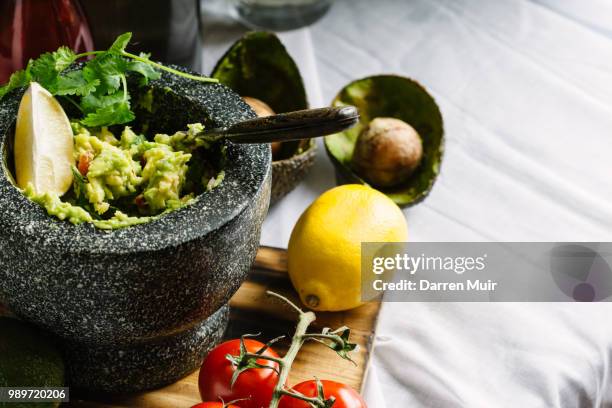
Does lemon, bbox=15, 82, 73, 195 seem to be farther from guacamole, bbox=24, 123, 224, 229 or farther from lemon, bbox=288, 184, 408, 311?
lemon, bbox=288, 184, 408, 311

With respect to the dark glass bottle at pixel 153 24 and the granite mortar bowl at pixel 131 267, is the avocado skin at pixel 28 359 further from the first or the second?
the dark glass bottle at pixel 153 24

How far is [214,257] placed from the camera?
0.87m

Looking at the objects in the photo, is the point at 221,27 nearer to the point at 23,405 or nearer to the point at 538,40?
the point at 538,40

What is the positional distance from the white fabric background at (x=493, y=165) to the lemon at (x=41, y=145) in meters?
0.39

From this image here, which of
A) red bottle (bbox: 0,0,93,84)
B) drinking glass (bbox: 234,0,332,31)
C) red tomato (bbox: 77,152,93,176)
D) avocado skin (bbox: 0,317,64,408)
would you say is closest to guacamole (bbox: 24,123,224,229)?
red tomato (bbox: 77,152,93,176)

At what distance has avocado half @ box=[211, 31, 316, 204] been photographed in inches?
51.1

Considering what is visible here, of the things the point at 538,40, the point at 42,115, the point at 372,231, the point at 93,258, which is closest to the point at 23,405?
the point at 93,258

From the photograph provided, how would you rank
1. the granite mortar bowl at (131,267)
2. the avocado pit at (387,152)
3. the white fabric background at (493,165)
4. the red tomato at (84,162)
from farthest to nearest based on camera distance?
the avocado pit at (387,152)
the white fabric background at (493,165)
the red tomato at (84,162)
the granite mortar bowl at (131,267)

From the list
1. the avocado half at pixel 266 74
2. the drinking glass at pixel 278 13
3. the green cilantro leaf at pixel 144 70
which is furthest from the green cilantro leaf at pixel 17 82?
the drinking glass at pixel 278 13

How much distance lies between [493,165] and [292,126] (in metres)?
0.59

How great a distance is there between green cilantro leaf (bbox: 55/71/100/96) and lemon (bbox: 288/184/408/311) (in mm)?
317

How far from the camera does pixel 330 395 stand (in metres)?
0.89

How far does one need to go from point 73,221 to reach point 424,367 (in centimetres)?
51

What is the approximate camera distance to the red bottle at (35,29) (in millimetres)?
1160
